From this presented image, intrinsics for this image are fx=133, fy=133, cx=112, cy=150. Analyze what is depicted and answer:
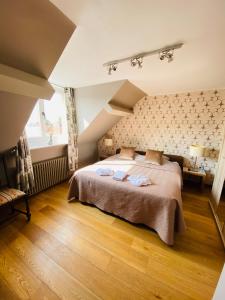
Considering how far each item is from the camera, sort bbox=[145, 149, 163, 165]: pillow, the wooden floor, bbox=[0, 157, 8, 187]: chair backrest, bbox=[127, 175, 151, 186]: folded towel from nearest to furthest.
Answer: the wooden floor
bbox=[127, 175, 151, 186]: folded towel
bbox=[0, 157, 8, 187]: chair backrest
bbox=[145, 149, 163, 165]: pillow

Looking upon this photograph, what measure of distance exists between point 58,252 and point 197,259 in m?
1.57

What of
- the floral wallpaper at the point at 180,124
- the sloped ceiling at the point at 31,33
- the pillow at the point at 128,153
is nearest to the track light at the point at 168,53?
A: the sloped ceiling at the point at 31,33

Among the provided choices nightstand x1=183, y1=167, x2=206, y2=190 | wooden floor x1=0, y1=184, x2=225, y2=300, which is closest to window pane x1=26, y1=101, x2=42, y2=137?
wooden floor x1=0, y1=184, x2=225, y2=300

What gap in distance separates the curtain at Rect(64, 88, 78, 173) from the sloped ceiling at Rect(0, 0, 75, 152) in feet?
5.07

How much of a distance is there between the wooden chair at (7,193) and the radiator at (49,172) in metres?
0.46

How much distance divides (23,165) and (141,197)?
201 cm

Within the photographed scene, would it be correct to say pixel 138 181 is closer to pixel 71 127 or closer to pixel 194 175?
pixel 194 175

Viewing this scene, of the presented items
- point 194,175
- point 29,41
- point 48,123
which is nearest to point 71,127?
point 48,123

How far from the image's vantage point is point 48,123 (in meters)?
2.98

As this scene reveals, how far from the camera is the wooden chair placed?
1.76 meters

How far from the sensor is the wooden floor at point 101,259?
119 cm

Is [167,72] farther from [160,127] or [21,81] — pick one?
[21,81]

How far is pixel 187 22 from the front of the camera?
106 cm

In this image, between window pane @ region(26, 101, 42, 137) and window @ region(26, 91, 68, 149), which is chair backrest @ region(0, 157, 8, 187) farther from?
window pane @ region(26, 101, 42, 137)
